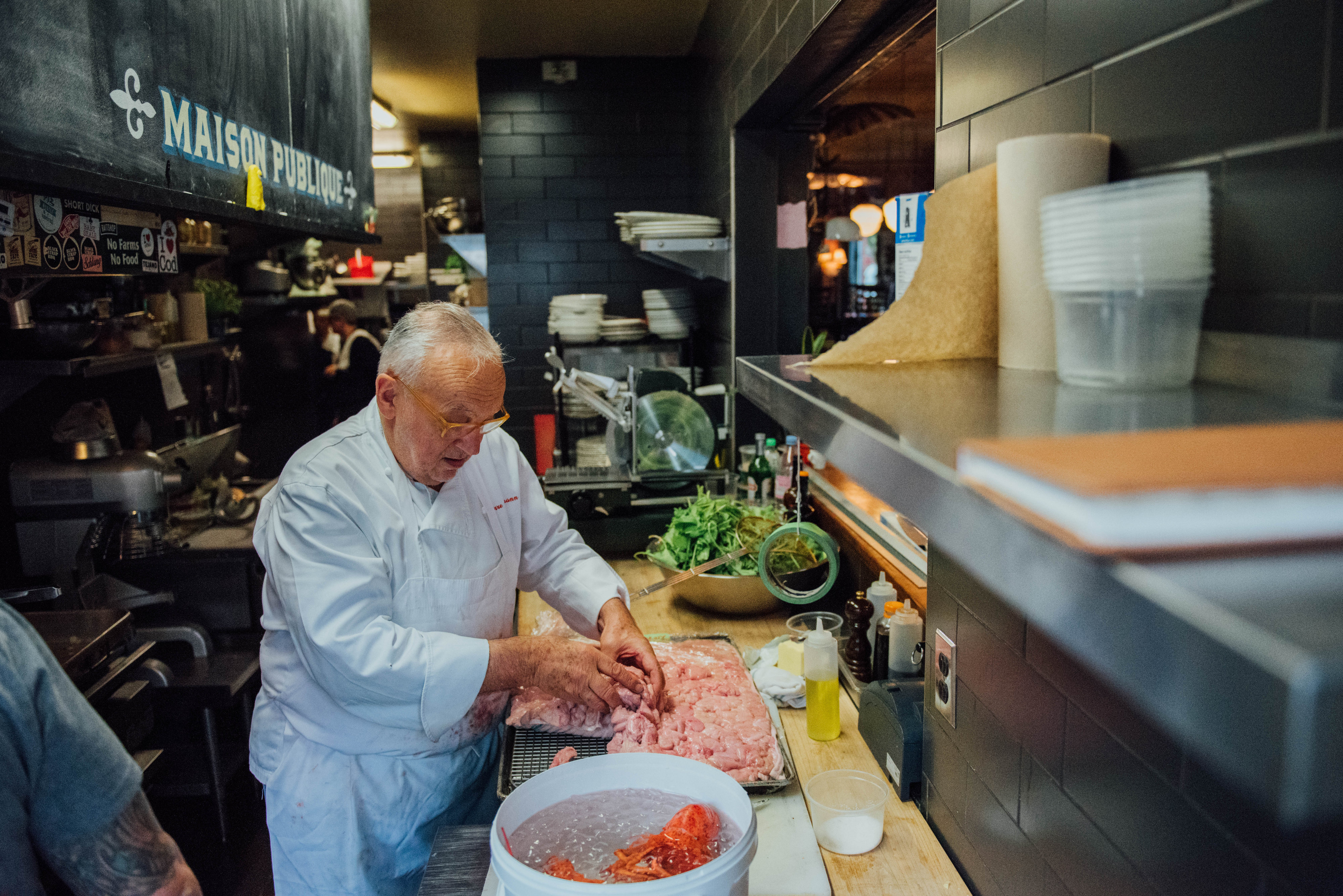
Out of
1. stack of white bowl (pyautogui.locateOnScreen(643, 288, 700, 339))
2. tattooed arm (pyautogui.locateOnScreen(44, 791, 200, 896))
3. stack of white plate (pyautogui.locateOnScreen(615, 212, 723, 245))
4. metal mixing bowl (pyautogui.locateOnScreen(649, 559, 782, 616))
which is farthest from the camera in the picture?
stack of white bowl (pyautogui.locateOnScreen(643, 288, 700, 339))

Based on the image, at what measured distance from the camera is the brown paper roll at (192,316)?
5.05 m

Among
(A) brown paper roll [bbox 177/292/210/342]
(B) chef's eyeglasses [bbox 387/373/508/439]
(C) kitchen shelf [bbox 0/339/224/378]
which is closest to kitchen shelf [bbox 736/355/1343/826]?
(B) chef's eyeglasses [bbox 387/373/508/439]

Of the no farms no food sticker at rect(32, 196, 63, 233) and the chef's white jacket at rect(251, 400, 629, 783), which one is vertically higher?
the no farms no food sticker at rect(32, 196, 63, 233)

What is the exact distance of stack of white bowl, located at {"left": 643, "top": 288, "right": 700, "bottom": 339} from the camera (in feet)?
17.5

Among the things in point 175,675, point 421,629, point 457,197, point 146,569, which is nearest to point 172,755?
point 175,675

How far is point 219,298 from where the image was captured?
5594 millimetres

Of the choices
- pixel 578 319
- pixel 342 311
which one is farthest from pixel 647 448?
pixel 342 311

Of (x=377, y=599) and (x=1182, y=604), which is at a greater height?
(x=1182, y=604)

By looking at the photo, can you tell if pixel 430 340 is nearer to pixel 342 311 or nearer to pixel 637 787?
pixel 637 787

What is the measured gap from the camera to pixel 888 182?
31.0 feet

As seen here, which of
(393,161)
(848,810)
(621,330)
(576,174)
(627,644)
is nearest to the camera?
(848,810)

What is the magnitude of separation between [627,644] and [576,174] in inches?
181

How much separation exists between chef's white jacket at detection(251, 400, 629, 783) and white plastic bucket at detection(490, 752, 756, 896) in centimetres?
47

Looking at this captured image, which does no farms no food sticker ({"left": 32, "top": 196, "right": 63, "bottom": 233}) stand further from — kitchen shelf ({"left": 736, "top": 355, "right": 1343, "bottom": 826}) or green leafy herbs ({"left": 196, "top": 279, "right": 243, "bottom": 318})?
green leafy herbs ({"left": 196, "top": 279, "right": 243, "bottom": 318})
